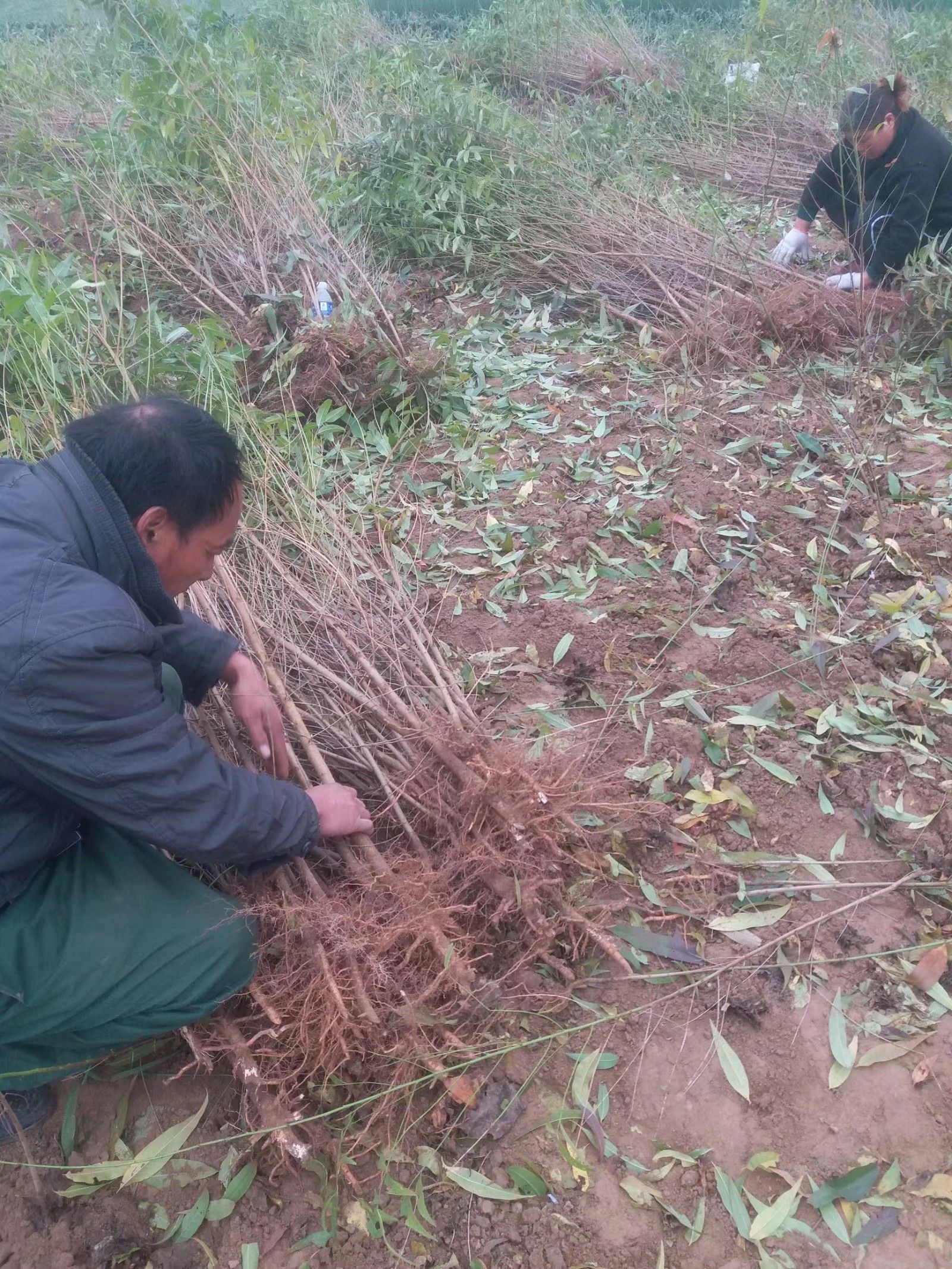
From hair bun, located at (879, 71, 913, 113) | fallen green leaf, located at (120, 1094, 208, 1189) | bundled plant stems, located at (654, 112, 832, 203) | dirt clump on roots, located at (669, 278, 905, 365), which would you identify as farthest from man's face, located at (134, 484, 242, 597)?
bundled plant stems, located at (654, 112, 832, 203)

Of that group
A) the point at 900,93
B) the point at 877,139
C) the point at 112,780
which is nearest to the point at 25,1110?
the point at 112,780

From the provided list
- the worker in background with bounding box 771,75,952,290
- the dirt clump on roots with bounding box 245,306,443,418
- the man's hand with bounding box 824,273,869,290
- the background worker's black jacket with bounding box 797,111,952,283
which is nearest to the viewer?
the dirt clump on roots with bounding box 245,306,443,418

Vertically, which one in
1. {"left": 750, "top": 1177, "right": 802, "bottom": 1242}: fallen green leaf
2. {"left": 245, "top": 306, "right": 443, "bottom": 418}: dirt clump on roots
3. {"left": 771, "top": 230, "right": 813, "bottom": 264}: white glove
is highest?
{"left": 245, "top": 306, "right": 443, "bottom": 418}: dirt clump on roots

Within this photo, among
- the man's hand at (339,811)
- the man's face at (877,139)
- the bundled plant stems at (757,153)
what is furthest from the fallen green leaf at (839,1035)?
the bundled plant stems at (757,153)

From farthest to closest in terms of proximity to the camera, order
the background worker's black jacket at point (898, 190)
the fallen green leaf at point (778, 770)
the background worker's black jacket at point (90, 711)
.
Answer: the background worker's black jacket at point (898, 190) → the fallen green leaf at point (778, 770) → the background worker's black jacket at point (90, 711)

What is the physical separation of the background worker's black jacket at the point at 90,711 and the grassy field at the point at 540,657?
0.33m

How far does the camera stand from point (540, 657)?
259 cm

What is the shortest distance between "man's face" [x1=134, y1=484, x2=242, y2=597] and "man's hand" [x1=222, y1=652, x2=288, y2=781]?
39cm

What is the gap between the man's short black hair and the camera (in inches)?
57.7

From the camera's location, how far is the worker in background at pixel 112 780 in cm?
136

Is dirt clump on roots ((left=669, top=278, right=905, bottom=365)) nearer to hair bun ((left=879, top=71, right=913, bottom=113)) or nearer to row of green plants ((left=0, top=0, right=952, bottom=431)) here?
row of green plants ((left=0, top=0, right=952, bottom=431))

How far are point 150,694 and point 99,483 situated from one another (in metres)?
0.38

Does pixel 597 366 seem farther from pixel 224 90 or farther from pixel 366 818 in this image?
pixel 366 818

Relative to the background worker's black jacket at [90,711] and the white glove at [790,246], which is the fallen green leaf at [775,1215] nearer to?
the background worker's black jacket at [90,711]
